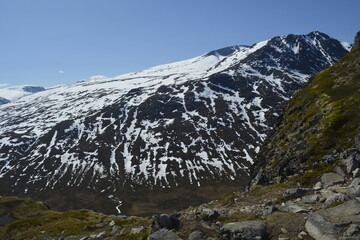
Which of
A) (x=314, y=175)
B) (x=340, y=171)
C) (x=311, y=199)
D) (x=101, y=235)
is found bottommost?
(x=101, y=235)

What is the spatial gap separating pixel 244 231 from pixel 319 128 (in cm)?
3072

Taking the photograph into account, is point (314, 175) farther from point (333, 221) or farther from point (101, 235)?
point (101, 235)

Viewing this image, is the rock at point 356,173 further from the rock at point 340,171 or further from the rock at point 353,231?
the rock at point 353,231

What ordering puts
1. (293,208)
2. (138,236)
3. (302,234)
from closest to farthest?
(302,234), (293,208), (138,236)

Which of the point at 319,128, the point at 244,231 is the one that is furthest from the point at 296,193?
the point at 319,128

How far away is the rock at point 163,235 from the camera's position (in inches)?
597

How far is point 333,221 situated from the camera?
1308 centimetres

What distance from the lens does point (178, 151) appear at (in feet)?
643

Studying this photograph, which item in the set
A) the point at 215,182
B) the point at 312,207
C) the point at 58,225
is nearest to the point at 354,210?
the point at 312,207

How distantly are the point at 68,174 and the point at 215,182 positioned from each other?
9731 centimetres

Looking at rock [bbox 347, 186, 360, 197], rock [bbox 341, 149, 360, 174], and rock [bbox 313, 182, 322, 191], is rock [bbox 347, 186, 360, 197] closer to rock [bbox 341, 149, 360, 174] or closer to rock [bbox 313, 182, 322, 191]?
rock [bbox 313, 182, 322, 191]

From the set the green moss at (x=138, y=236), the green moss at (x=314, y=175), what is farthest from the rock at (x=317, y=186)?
the green moss at (x=138, y=236)

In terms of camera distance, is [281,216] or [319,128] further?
[319,128]

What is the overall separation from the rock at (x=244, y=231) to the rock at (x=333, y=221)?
2304mm
